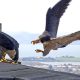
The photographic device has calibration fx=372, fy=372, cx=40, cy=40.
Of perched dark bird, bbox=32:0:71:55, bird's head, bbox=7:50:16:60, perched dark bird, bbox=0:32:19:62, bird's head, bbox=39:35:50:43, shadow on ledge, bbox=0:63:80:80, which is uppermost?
perched dark bird, bbox=32:0:71:55

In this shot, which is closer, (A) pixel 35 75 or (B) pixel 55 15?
(A) pixel 35 75

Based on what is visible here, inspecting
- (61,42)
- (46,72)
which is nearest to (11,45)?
(61,42)

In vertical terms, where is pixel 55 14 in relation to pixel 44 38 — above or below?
above

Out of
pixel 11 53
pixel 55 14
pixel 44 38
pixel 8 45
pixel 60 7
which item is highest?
pixel 60 7

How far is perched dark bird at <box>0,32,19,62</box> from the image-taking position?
18.7ft

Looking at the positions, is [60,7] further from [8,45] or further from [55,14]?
[8,45]

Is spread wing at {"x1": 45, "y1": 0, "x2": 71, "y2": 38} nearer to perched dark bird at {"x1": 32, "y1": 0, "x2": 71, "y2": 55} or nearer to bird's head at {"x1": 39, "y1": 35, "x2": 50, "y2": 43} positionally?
perched dark bird at {"x1": 32, "y1": 0, "x2": 71, "y2": 55}

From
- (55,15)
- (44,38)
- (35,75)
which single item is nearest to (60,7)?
(55,15)

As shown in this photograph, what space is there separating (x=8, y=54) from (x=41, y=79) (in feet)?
8.45

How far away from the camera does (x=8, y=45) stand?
5699 millimetres

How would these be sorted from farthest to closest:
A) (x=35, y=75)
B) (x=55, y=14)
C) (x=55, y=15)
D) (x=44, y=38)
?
(x=55, y=15) → (x=55, y=14) → (x=44, y=38) → (x=35, y=75)

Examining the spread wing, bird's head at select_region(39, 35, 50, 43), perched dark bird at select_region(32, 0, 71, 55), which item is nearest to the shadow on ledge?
bird's head at select_region(39, 35, 50, 43)

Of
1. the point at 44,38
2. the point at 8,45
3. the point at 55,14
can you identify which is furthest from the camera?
the point at 55,14

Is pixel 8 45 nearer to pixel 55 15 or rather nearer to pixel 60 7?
pixel 60 7
